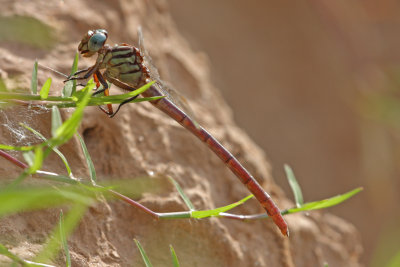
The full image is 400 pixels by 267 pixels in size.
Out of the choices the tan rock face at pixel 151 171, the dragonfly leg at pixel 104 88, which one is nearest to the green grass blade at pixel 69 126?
the tan rock face at pixel 151 171

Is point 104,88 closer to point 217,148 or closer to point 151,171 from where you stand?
point 151,171

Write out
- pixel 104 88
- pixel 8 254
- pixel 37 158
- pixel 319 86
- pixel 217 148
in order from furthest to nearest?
pixel 319 86, pixel 217 148, pixel 104 88, pixel 8 254, pixel 37 158

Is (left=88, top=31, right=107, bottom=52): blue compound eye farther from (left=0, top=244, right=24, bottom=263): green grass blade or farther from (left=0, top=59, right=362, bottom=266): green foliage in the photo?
(left=0, top=244, right=24, bottom=263): green grass blade

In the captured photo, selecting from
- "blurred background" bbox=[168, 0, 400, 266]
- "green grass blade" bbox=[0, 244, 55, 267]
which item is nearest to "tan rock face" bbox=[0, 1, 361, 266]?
"green grass blade" bbox=[0, 244, 55, 267]

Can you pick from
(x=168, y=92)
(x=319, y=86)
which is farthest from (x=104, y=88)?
(x=319, y=86)

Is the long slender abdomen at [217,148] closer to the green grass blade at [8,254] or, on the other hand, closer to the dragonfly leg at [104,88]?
the dragonfly leg at [104,88]

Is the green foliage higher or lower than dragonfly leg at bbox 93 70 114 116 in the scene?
lower
